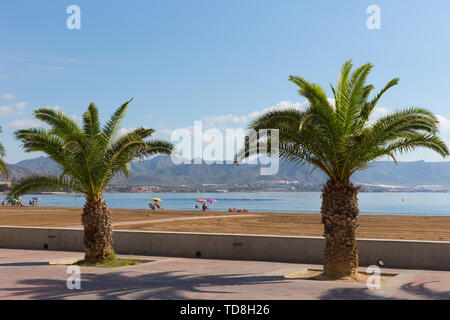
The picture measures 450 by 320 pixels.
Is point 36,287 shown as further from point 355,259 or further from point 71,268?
point 355,259

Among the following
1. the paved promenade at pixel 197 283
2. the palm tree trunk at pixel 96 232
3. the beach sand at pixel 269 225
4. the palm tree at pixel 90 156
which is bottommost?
the beach sand at pixel 269 225

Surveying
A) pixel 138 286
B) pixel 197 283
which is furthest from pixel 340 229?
pixel 138 286

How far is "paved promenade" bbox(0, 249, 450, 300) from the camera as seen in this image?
10312 mm

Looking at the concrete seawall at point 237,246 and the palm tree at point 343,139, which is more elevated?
the palm tree at point 343,139

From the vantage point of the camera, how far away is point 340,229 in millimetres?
12578

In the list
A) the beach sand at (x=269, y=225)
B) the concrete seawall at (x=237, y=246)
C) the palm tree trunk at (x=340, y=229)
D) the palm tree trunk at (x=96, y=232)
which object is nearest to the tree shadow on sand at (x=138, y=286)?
the palm tree trunk at (x=340, y=229)

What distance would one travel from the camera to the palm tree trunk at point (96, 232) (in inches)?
597

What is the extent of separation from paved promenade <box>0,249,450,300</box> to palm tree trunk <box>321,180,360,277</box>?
0.79m

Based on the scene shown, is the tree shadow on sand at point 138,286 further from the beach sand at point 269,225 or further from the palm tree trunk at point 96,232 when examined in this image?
the beach sand at point 269,225

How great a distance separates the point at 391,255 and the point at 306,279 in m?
3.53

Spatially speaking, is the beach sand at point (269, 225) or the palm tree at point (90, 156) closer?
the palm tree at point (90, 156)

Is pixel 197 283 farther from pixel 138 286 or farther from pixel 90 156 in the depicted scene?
pixel 90 156

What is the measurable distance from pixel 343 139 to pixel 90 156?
7410 millimetres

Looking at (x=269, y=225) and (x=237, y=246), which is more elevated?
(x=237, y=246)
